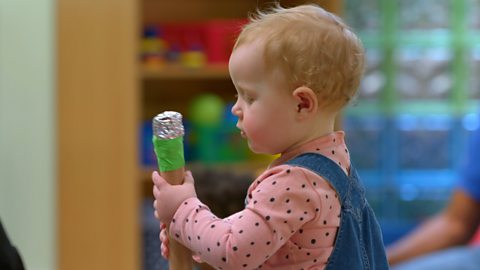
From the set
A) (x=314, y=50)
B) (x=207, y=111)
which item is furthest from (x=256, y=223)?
(x=207, y=111)

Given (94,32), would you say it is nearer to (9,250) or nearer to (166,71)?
(166,71)

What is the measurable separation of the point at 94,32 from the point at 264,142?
2.03 m

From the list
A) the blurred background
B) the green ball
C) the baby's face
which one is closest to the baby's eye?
the baby's face

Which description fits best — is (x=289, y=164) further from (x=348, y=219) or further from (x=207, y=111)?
(x=207, y=111)

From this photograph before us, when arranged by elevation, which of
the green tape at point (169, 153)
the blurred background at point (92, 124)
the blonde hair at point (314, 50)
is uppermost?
the blonde hair at point (314, 50)

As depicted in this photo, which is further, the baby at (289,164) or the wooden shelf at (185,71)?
the wooden shelf at (185,71)

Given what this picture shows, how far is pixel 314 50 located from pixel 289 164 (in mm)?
76

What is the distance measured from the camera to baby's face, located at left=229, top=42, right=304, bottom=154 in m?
0.58

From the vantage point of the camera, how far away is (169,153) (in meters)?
0.59

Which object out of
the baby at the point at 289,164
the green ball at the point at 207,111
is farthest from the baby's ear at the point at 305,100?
the green ball at the point at 207,111

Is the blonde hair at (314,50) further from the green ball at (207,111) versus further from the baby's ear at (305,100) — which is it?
the green ball at (207,111)

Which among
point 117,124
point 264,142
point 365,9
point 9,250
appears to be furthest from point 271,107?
point 365,9

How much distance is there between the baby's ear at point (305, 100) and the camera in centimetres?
57

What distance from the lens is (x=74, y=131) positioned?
8.45 ft
